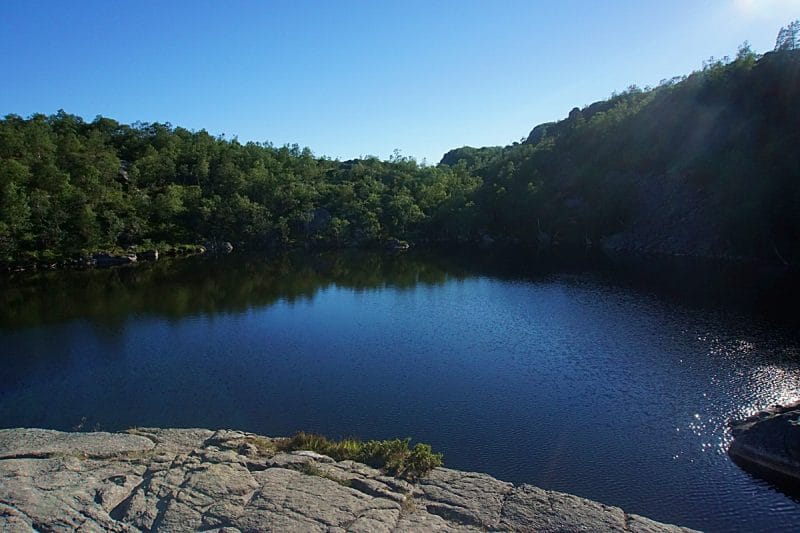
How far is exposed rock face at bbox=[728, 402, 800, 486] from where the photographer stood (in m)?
16.9

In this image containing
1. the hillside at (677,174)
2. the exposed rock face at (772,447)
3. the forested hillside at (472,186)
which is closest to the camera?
the exposed rock face at (772,447)

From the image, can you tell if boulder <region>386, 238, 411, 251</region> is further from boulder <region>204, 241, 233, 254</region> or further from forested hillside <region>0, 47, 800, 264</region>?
boulder <region>204, 241, 233, 254</region>

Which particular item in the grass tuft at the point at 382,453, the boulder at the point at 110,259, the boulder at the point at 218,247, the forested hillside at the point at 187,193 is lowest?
the grass tuft at the point at 382,453

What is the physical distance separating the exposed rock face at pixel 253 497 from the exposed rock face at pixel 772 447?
6.58 metres

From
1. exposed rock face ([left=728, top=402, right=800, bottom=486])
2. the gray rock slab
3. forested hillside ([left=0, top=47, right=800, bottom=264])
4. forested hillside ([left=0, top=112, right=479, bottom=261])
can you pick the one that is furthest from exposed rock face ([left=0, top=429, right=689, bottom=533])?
forested hillside ([left=0, top=112, right=479, bottom=261])

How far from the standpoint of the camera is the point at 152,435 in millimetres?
17859

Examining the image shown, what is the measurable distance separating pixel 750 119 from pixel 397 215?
183 ft

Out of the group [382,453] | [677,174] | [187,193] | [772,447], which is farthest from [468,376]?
[187,193]

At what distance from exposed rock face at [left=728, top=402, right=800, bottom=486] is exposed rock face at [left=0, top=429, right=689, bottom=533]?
21.6 ft

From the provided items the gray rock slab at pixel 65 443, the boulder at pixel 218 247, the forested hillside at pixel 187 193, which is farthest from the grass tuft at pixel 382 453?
the boulder at pixel 218 247

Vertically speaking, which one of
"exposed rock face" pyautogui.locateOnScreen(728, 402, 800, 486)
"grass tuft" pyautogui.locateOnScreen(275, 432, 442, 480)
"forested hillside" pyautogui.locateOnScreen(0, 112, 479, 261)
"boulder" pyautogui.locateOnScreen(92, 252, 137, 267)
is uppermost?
"forested hillside" pyautogui.locateOnScreen(0, 112, 479, 261)

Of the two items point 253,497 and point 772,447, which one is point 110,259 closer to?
point 253,497

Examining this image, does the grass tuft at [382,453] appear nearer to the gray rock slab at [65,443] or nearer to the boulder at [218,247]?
the gray rock slab at [65,443]

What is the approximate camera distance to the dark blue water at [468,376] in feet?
56.7
